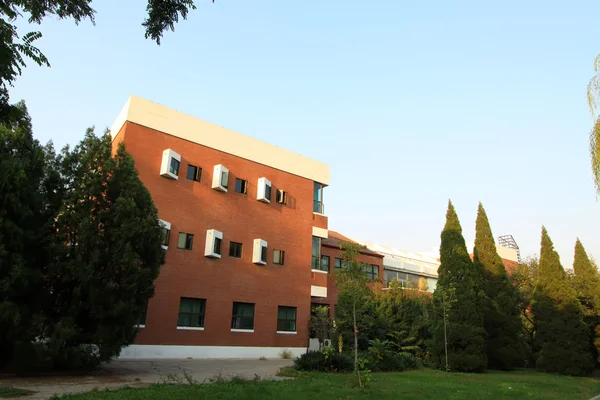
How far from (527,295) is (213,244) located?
23657 millimetres

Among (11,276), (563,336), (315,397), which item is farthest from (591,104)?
(563,336)

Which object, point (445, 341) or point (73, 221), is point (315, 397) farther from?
point (445, 341)

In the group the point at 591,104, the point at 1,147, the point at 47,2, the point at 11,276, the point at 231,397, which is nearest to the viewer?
the point at 47,2

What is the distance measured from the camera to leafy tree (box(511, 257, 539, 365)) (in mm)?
29763

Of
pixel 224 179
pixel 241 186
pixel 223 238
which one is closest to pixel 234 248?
pixel 223 238

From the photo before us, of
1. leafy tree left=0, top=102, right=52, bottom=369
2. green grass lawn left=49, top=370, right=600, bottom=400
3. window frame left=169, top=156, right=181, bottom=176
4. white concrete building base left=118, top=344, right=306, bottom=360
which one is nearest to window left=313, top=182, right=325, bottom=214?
white concrete building base left=118, top=344, right=306, bottom=360

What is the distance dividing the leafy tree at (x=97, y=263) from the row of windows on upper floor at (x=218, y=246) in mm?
6696

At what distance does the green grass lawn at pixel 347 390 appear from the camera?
9062 millimetres

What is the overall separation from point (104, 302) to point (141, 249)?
1.79 meters

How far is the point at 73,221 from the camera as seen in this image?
12.5 m

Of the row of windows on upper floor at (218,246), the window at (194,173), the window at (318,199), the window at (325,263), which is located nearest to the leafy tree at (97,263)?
the row of windows on upper floor at (218,246)

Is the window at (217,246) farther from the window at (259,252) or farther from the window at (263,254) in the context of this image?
the window at (263,254)

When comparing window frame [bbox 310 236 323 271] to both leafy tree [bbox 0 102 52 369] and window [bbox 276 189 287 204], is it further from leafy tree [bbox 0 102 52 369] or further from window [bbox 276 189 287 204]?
leafy tree [bbox 0 102 52 369]

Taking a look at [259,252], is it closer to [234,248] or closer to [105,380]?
[234,248]
